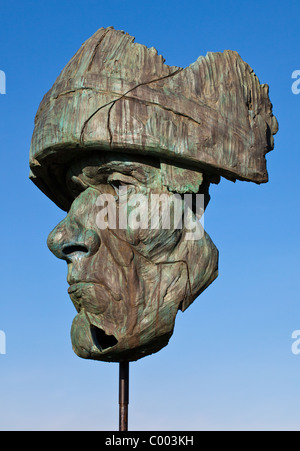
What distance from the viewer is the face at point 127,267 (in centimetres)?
477

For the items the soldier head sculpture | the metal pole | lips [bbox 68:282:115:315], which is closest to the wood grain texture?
the soldier head sculpture

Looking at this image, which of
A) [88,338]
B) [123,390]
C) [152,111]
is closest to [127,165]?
[152,111]

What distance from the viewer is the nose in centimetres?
486

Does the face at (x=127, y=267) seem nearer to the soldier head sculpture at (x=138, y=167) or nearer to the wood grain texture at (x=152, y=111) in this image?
the soldier head sculpture at (x=138, y=167)

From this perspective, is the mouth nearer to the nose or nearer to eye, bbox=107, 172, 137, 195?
the nose

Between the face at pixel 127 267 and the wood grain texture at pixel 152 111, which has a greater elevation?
the wood grain texture at pixel 152 111

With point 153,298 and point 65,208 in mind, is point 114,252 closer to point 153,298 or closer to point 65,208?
point 153,298

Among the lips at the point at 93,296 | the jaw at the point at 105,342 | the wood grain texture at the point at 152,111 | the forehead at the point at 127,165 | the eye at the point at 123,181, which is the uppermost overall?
the wood grain texture at the point at 152,111

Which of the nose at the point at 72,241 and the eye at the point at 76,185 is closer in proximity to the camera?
the nose at the point at 72,241

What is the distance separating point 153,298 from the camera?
4781 millimetres

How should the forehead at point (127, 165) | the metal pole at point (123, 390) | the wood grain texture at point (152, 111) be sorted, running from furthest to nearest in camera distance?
the metal pole at point (123, 390)
the forehead at point (127, 165)
the wood grain texture at point (152, 111)

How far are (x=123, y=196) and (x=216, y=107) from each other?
59 cm

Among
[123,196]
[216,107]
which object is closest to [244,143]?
[216,107]

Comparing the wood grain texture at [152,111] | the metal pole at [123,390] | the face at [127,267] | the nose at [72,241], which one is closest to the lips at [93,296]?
the face at [127,267]
